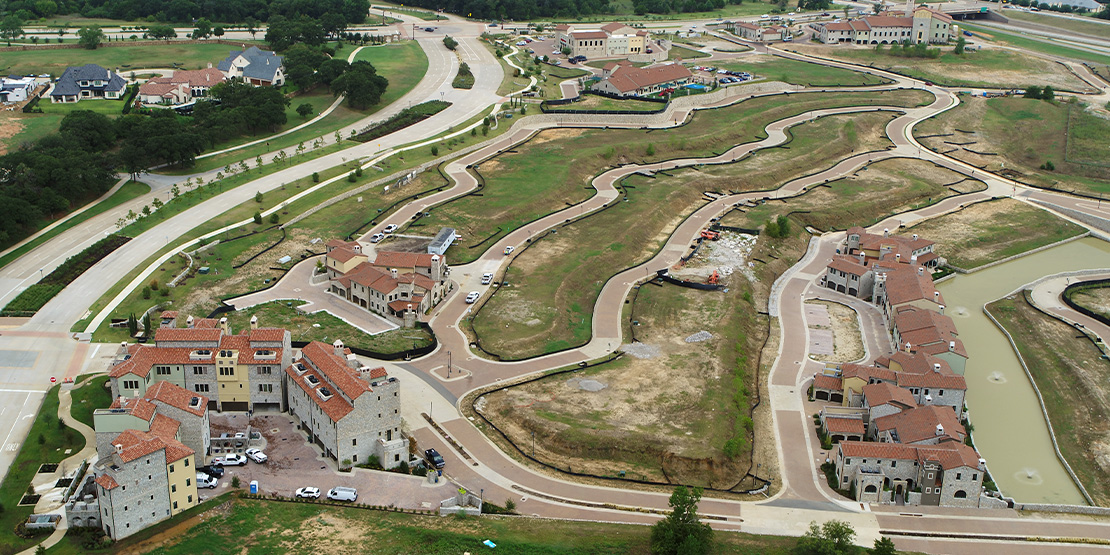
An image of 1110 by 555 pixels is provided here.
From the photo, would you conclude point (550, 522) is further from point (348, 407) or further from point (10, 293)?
point (10, 293)

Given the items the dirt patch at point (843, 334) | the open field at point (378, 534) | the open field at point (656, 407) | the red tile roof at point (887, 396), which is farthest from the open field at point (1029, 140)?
the open field at point (378, 534)

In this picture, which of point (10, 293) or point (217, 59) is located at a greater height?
point (217, 59)

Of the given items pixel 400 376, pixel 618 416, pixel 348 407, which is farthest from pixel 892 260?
pixel 348 407

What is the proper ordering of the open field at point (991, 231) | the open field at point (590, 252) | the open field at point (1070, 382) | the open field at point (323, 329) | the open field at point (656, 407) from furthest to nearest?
the open field at point (991, 231)
the open field at point (590, 252)
the open field at point (323, 329)
the open field at point (1070, 382)
the open field at point (656, 407)

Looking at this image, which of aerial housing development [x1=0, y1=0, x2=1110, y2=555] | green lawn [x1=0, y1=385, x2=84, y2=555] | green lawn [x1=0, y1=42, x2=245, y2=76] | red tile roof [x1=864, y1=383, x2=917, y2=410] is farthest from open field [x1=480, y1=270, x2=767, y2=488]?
green lawn [x1=0, y1=42, x2=245, y2=76]

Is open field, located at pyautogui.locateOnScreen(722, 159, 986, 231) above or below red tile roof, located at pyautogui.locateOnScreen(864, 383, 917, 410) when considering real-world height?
above

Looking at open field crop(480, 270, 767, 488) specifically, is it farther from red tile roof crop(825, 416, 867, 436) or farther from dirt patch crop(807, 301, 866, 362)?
dirt patch crop(807, 301, 866, 362)

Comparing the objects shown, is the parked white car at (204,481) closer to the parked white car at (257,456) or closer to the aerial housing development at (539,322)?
the aerial housing development at (539,322)
